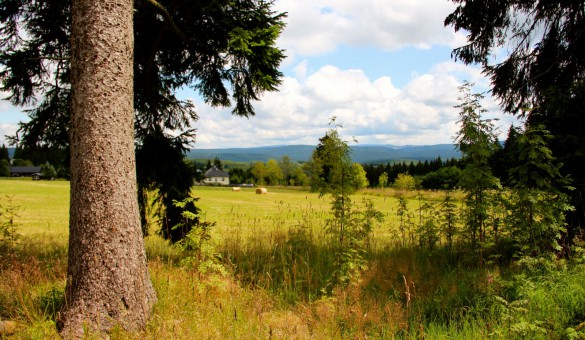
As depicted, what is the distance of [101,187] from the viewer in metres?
3.96

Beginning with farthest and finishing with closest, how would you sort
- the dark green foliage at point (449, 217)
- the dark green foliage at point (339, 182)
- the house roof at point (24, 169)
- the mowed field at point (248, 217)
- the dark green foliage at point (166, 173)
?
the house roof at point (24, 169), the mowed field at point (248, 217), the dark green foliage at point (166, 173), the dark green foliage at point (449, 217), the dark green foliage at point (339, 182)

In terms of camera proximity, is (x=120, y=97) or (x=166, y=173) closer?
(x=120, y=97)

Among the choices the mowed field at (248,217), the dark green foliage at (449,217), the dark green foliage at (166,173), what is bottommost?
the mowed field at (248,217)

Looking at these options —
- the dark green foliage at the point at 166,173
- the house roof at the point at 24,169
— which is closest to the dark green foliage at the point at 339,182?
the dark green foliage at the point at 166,173

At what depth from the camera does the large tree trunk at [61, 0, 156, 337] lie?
3918 mm

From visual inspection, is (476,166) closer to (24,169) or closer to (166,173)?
(166,173)

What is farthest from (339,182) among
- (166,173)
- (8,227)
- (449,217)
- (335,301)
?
(8,227)

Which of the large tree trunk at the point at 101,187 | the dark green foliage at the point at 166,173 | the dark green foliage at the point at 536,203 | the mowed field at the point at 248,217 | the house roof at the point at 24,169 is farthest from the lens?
the house roof at the point at 24,169

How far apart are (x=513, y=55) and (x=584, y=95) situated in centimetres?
215

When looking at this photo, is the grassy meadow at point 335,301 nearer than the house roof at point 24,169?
Yes

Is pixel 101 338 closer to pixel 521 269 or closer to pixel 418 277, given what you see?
pixel 418 277

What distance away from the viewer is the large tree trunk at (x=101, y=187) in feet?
12.9

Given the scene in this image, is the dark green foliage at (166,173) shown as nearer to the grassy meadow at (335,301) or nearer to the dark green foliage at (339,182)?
the grassy meadow at (335,301)

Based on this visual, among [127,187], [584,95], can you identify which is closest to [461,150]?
[584,95]
